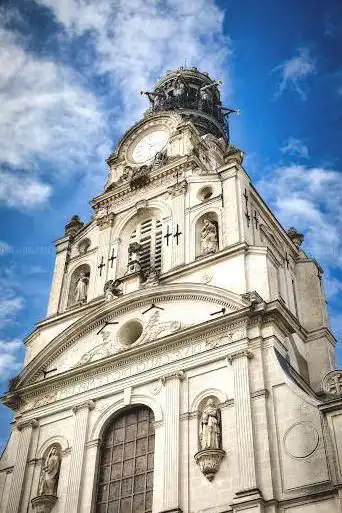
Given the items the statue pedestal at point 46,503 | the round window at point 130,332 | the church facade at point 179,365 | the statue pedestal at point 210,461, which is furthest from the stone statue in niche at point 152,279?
the statue pedestal at point 46,503

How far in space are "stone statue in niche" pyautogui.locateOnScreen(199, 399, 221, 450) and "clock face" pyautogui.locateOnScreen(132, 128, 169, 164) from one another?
51.7 feet

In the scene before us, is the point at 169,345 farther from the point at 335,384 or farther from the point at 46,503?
the point at 46,503

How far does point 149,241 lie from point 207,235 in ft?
9.98

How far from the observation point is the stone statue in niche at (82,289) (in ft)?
98.5

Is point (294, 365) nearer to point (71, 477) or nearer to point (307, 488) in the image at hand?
point (307, 488)

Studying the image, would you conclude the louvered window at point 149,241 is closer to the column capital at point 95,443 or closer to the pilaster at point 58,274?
the pilaster at point 58,274

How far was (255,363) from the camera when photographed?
73.2 feet

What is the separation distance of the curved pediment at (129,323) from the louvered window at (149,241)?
6.65ft

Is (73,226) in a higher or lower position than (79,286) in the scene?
higher

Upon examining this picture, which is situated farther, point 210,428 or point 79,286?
point 79,286

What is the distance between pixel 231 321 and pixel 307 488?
20.7 ft

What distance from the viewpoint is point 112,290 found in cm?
2814

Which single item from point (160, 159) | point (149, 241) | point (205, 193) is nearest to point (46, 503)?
point (149, 241)

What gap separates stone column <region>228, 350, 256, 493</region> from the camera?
19672 millimetres
